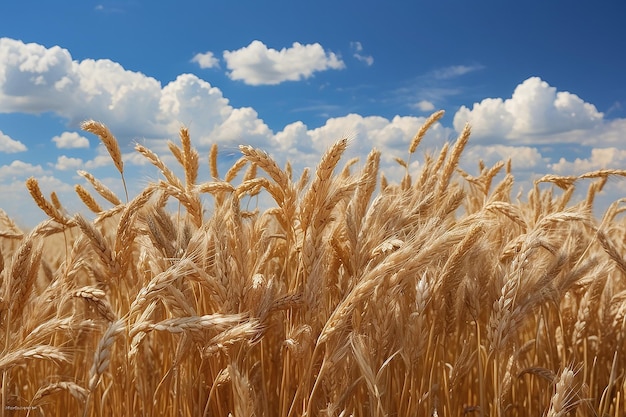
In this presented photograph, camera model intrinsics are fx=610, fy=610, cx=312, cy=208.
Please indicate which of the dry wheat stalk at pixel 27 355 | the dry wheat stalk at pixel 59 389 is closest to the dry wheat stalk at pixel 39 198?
the dry wheat stalk at pixel 59 389

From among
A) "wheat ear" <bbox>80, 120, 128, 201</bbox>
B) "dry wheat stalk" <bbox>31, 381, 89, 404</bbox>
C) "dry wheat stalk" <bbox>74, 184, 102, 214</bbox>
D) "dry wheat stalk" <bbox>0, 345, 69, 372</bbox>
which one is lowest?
"dry wheat stalk" <bbox>31, 381, 89, 404</bbox>

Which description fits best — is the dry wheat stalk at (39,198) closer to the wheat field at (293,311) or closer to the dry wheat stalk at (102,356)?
the wheat field at (293,311)

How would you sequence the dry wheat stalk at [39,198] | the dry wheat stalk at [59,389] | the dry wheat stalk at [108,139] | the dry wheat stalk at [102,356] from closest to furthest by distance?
the dry wheat stalk at [102,356], the dry wheat stalk at [59,389], the dry wheat stalk at [39,198], the dry wheat stalk at [108,139]

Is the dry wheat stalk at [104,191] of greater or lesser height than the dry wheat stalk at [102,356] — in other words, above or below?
above

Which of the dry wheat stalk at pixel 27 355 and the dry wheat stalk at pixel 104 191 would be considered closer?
the dry wheat stalk at pixel 27 355

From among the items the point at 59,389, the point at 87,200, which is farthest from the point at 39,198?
the point at 59,389

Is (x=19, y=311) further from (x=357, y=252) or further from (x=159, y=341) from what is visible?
(x=357, y=252)

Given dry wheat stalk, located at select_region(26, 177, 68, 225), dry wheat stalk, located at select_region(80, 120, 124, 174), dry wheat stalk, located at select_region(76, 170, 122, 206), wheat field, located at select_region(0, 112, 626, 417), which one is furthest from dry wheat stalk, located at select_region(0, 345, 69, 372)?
dry wheat stalk, located at select_region(76, 170, 122, 206)

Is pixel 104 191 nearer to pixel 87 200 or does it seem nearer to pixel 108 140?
pixel 87 200

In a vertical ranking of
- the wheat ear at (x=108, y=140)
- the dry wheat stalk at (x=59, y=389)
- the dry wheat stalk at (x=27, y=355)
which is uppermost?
the wheat ear at (x=108, y=140)

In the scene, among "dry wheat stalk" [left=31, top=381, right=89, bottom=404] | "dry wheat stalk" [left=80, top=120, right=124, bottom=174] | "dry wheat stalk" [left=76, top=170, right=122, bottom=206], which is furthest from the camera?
"dry wheat stalk" [left=76, top=170, right=122, bottom=206]

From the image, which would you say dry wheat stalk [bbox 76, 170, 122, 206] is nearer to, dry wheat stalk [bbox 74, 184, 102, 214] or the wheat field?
dry wheat stalk [bbox 74, 184, 102, 214]

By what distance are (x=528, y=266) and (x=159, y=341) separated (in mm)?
1600

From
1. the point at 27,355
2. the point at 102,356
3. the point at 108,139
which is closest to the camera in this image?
the point at 102,356
